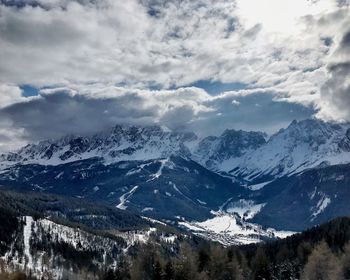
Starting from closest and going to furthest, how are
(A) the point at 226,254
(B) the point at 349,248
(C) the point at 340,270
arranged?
(C) the point at 340,270 < (B) the point at 349,248 < (A) the point at 226,254

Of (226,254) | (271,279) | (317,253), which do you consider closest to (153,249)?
(226,254)

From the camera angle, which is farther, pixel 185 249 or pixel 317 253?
pixel 185 249

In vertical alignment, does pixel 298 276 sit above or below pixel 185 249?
below

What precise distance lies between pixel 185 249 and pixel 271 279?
2867 centimetres

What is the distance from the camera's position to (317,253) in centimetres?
15850

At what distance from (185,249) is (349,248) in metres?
51.2

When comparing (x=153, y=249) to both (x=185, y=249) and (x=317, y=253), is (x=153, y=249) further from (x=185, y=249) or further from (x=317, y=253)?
(x=317, y=253)

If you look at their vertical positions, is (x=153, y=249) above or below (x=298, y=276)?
above

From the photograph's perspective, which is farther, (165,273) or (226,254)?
(226,254)

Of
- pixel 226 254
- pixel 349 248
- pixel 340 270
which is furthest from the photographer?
pixel 226 254

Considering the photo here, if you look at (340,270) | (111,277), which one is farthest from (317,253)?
(111,277)

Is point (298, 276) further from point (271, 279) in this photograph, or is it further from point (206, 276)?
point (206, 276)

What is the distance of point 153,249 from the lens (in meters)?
183

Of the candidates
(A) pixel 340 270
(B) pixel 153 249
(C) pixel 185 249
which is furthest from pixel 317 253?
(B) pixel 153 249
